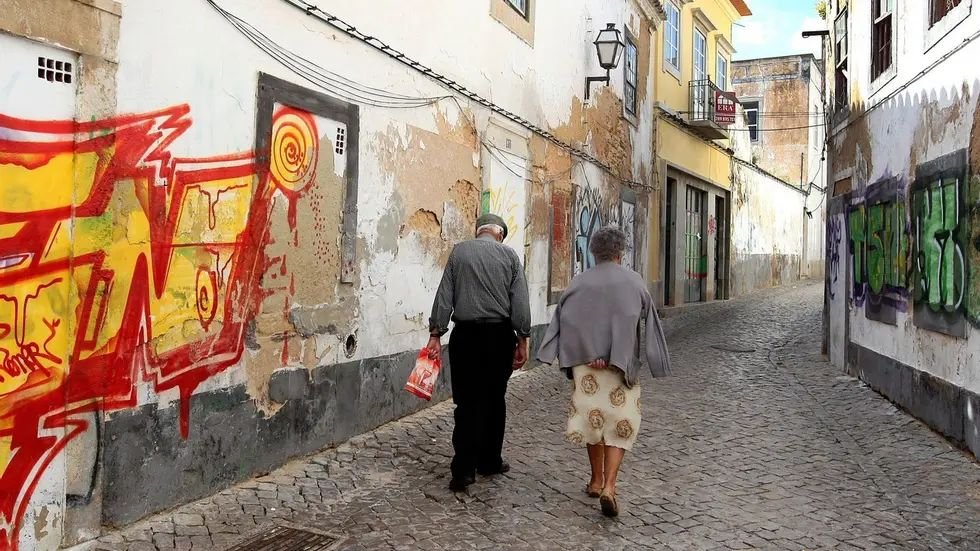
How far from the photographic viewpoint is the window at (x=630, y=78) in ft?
46.2

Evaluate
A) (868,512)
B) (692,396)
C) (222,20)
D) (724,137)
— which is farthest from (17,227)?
(724,137)

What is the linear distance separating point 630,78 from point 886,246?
726 centimetres

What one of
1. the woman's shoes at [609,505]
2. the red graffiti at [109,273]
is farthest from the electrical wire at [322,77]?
the woman's shoes at [609,505]

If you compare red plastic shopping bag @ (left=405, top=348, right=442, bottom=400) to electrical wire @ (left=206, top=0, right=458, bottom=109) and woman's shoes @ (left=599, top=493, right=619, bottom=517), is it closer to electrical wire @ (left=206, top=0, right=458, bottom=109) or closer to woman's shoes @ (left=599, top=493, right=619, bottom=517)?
woman's shoes @ (left=599, top=493, right=619, bottom=517)

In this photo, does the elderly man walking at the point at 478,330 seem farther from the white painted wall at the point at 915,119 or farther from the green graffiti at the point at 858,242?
the green graffiti at the point at 858,242

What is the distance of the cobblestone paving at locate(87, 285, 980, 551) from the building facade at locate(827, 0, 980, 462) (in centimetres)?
49

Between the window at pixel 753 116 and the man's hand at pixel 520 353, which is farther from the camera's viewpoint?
the window at pixel 753 116

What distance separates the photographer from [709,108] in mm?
18891

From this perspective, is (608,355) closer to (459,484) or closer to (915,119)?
(459,484)

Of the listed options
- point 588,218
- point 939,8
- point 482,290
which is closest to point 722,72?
point 588,218

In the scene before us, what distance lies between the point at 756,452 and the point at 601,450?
1.78 metres

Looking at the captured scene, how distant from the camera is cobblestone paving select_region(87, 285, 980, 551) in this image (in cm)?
406

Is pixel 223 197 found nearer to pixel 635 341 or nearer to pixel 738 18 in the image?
pixel 635 341

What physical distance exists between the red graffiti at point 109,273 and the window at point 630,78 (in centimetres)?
1035
